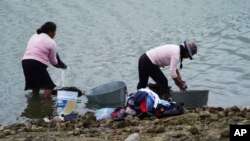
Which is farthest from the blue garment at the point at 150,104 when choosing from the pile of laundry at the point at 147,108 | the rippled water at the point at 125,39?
the rippled water at the point at 125,39

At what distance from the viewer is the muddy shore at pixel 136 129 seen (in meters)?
6.00

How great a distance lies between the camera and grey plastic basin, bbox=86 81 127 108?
9.41 m

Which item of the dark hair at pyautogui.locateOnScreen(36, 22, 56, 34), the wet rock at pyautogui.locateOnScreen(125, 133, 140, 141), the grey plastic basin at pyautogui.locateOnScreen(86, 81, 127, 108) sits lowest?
the grey plastic basin at pyautogui.locateOnScreen(86, 81, 127, 108)

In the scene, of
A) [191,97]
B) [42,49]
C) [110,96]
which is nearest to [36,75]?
[42,49]

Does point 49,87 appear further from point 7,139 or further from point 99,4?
point 99,4

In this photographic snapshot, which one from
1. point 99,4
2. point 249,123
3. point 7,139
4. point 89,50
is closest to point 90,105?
point 7,139

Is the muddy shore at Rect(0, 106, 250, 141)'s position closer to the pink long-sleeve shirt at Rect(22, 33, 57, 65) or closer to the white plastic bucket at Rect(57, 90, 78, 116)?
the white plastic bucket at Rect(57, 90, 78, 116)

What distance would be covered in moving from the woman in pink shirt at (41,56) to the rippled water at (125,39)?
61 cm

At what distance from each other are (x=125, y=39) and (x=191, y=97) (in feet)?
26.8

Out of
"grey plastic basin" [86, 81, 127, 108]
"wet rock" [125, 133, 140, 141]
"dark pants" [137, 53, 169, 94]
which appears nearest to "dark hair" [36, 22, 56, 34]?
"grey plastic basin" [86, 81, 127, 108]

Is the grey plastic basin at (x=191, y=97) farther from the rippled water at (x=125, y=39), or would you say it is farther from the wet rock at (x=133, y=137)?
the wet rock at (x=133, y=137)

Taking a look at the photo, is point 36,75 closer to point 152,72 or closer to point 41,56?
point 41,56

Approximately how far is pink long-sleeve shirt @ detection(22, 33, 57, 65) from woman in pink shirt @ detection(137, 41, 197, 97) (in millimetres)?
1781

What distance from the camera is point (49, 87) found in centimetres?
1019
